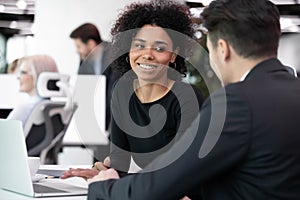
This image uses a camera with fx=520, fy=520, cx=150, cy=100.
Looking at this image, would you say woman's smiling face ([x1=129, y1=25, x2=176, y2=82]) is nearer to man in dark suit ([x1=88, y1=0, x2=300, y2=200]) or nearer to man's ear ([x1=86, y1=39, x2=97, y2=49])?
man in dark suit ([x1=88, y1=0, x2=300, y2=200])

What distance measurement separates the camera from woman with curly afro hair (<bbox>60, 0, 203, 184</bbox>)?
1.82 m

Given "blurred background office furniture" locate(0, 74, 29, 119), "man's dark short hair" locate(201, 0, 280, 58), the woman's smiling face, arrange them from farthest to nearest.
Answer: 1. "blurred background office furniture" locate(0, 74, 29, 119)
2. the woman's smiling face
3. "man's dark short hair" locate(201, 0, 280, 58)

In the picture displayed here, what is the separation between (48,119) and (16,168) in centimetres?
219

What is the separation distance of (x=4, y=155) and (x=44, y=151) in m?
Answer: 2.18

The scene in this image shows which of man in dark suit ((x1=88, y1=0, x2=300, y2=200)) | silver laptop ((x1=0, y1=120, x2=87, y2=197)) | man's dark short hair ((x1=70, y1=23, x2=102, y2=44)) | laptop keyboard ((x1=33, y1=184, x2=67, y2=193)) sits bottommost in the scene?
man's dark short hair ((x1=70, y1=23, x2=102, y2=44))

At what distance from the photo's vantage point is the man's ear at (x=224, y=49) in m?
1.15

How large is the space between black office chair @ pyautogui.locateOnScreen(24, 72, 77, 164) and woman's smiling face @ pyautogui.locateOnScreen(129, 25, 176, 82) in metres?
1.80

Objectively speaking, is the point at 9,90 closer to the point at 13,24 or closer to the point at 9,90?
the point at 9,90

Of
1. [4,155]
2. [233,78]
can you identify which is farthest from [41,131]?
[233,78]

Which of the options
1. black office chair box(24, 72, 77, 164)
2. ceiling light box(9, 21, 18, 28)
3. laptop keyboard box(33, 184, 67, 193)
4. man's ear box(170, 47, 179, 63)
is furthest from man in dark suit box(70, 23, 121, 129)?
laptop keyboard box(33, 184, 67, 193)

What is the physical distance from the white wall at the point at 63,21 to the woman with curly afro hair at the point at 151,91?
3.53 metres

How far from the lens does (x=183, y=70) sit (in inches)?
82.5

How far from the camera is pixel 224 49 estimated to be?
115 cm

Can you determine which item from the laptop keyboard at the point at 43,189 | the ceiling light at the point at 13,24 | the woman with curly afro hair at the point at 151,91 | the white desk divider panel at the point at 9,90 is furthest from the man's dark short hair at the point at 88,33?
the laptop keyboard at the point at 43,189
